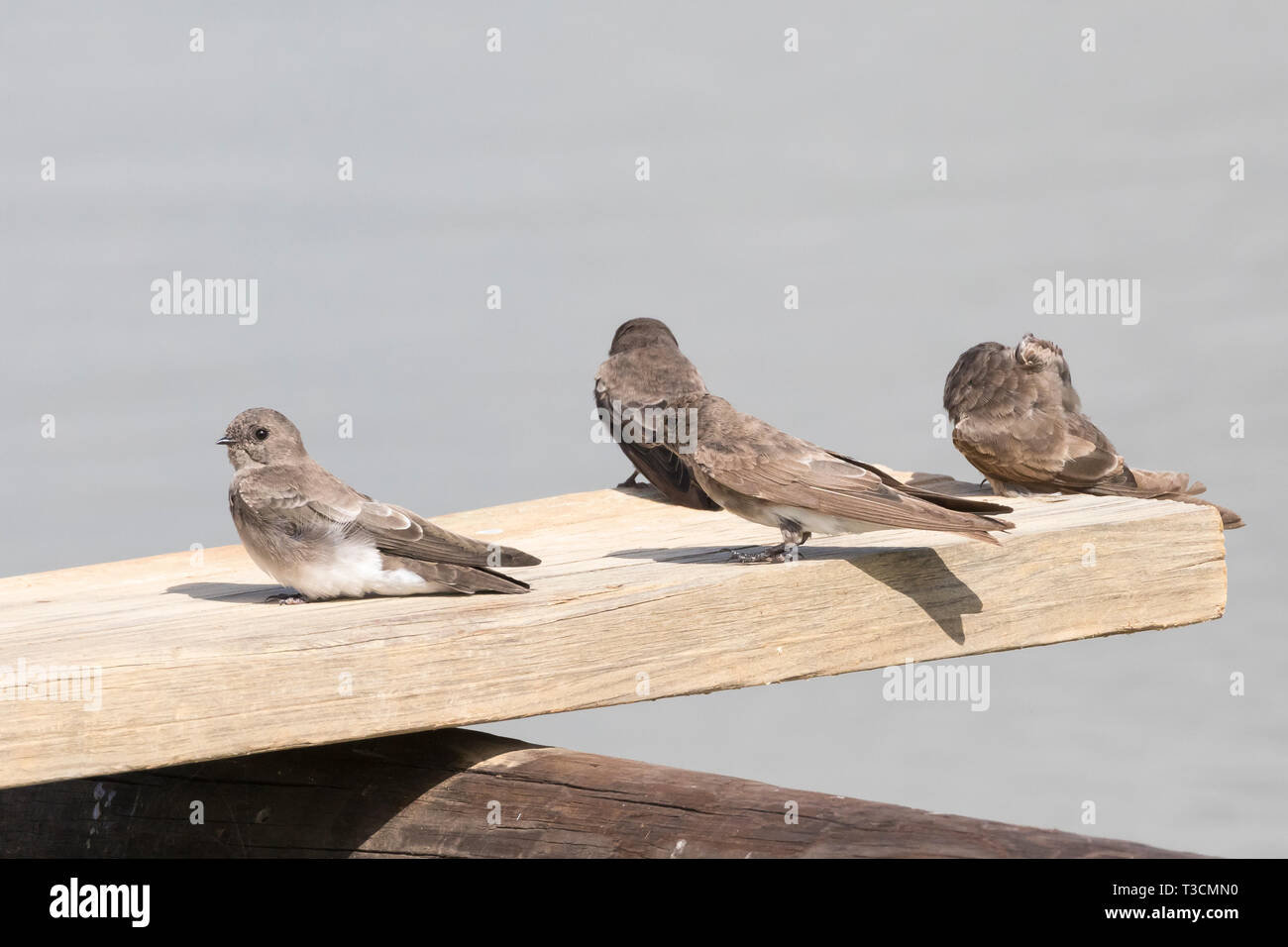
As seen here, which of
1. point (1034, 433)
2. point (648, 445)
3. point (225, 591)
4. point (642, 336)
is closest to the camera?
point (225, 591)

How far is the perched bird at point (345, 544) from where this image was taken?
4191 mm

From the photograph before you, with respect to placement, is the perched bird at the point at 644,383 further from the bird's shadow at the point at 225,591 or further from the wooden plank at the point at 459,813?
the wooden plank at the point at 459,813

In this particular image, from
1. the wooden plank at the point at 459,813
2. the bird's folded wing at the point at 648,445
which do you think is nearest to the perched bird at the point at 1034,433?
the bird's folded wing at the point at 648,445

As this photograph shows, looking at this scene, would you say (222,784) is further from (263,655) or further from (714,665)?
(714,665)

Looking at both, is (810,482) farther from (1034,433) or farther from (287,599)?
(1034,433)

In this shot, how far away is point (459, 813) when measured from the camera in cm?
404

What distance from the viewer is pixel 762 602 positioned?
4.20m

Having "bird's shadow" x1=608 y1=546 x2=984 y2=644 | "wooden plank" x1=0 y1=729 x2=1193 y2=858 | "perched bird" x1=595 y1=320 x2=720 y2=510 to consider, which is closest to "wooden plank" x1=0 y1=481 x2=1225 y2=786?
"bird's shadow" x1=608 y1=546 x2=984 y2=644

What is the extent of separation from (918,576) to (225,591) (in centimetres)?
209

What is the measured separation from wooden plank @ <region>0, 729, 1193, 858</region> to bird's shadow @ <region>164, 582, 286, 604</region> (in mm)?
521

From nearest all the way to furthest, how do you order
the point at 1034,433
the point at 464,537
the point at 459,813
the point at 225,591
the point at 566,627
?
the point at 566,627 < the point at 459,813 < the point at 464,537 < the point at 225,591 < the point at 1034,433

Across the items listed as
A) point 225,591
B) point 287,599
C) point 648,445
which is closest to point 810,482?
point 287,599

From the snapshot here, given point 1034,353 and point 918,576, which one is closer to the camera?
point 918,576

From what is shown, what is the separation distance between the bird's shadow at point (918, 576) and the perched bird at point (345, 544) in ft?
2.46
